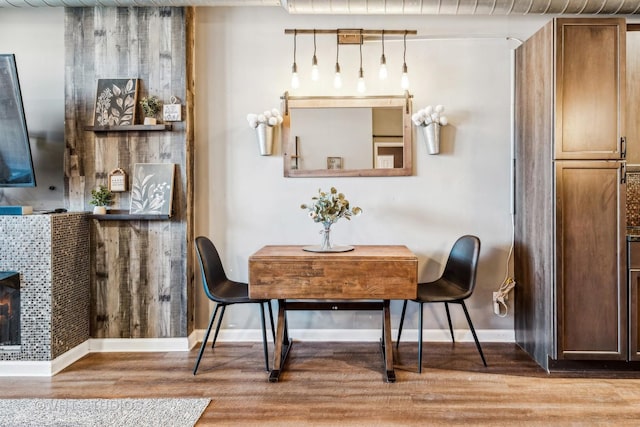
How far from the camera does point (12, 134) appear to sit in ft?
8.26

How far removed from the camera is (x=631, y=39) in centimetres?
271

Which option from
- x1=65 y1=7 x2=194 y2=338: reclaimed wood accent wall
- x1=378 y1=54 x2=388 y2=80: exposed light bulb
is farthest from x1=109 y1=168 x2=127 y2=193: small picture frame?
x1=378 y1=54 x2=388 y2=80: exposed light bulb

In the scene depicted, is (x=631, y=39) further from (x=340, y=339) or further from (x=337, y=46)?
(x=340, y=339)

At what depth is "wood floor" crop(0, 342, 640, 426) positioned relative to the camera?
1.94 metres

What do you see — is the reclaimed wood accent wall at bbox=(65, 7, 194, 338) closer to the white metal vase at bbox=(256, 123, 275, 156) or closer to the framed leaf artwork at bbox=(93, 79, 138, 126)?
the framed leaf artwork at bbox=(93, 79, 138, 126)

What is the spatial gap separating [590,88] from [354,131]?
4.78ft

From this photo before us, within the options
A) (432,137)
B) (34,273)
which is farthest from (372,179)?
(34,273)

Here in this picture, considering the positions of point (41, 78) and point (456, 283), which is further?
point (41, 78)

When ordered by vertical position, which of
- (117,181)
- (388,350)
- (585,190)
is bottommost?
(388,350)

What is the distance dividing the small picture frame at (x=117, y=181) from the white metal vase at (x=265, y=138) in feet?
3.23

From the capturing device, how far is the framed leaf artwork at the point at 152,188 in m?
2.77

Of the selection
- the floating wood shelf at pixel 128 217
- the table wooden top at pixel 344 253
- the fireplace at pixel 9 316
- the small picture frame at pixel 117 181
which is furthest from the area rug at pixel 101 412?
the small picture frame at pixel 117 181

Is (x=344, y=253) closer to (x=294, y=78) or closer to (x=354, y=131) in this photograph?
(x=354, y=131)

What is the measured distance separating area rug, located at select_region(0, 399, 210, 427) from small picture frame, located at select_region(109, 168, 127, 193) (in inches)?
53.2
